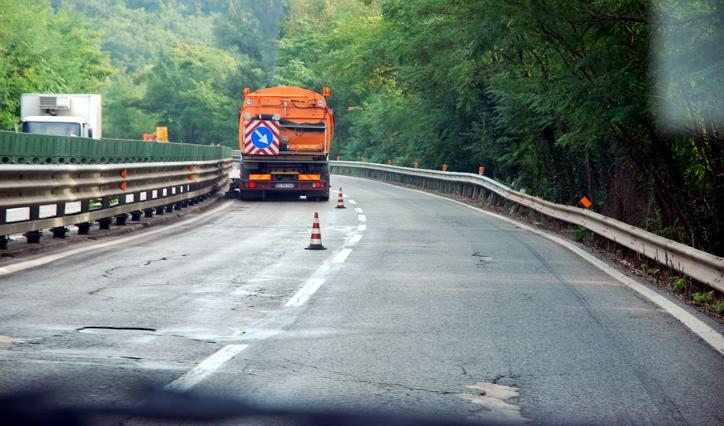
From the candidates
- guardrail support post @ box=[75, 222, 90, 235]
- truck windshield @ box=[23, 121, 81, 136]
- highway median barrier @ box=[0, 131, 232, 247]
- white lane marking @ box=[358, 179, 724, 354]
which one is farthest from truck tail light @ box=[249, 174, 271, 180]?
guardrail support post @ box=[75, 222, 90, 235]

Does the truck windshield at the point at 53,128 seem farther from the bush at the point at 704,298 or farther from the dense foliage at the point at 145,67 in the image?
the bush at the point at 704,298

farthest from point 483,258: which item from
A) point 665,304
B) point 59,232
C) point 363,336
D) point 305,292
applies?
point 363,336

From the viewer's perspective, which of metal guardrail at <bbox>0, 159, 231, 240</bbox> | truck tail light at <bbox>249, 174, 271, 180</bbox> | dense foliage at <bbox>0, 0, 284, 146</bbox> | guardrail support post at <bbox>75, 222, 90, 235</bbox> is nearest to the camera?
metal guardrail at <bbox>0, 159, 231, 240</bbox>

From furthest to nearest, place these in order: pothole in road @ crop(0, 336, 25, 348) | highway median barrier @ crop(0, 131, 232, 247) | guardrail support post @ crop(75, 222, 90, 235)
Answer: guardrail support post @ crop(75, 222, 90, 235) → highway median barrier @ crop(0, 131, 232, 247) → pothole in road @ crop(0, 336, 25, 348)

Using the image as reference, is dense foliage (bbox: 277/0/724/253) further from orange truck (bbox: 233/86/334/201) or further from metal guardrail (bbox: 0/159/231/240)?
metal guardrail (bbox: 0/159/231/240)

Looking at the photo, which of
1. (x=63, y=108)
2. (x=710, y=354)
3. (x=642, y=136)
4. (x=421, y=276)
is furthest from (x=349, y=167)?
(x=710, y=354)

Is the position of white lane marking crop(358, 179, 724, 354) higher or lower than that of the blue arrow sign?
lower

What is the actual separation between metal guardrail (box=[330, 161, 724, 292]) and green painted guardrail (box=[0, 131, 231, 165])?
29.1 feet

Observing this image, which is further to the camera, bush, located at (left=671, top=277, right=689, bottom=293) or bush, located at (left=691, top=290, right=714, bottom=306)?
bush, located at (left=671, top=277, right=689, bottom=293)

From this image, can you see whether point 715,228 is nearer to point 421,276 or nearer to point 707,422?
point 421,276

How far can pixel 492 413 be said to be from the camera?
20.0ft

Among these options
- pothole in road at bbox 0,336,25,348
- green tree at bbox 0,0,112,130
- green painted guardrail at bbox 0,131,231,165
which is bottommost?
pothole in road at bbox 0,336,25,348

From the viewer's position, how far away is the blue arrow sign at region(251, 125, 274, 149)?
31.8 meters

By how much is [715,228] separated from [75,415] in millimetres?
12333
